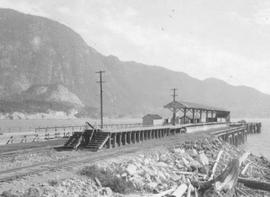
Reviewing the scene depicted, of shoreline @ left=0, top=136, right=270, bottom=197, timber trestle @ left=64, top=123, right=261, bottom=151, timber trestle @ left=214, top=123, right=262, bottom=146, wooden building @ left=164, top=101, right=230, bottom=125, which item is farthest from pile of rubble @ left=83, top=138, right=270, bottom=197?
wooden building @ left=164, top=101, right=230, bottom=125

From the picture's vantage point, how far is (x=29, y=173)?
1773 centimetres

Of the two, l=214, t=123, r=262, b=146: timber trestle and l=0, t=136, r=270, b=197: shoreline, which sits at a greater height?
l=0, t=136, r=270, b=197: shoreline

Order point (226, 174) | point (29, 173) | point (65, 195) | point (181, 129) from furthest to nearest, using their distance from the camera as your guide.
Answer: point (181, 129) < point (226, 174) < point (29, 173) < point (65, 195)


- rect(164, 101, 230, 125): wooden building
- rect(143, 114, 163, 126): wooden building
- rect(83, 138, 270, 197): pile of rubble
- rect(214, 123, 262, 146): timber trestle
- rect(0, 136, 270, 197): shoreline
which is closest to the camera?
rect(0, 136, 270, 197): shoreline

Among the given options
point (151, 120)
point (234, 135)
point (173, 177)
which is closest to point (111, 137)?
point (173, 177)

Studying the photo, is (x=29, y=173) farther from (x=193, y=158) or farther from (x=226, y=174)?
(x=193, y=158)

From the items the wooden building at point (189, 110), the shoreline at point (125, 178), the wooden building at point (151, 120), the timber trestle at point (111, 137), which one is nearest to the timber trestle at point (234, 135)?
the wooden building at point (189, 110)

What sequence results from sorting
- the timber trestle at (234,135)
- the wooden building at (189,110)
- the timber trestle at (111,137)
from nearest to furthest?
the timber trestle at (111,137) → the timber trestle at (234,135) → the wooden building at (189,110)

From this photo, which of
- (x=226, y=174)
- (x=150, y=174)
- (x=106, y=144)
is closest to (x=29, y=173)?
(x=150, y=174)

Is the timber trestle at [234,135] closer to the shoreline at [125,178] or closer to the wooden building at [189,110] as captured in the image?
the wooden building at [189,110]

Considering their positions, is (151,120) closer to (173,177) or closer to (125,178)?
(173,177)

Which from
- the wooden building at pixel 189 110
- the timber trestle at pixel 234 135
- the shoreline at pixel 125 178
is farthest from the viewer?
the wooden building at pixel 189 110

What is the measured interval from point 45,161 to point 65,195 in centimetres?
816

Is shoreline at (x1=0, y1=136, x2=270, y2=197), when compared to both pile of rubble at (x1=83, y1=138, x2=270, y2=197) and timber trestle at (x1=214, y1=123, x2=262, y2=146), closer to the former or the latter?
pile of rubble at (x1=83, y1=138, x2=270, y2=197)
